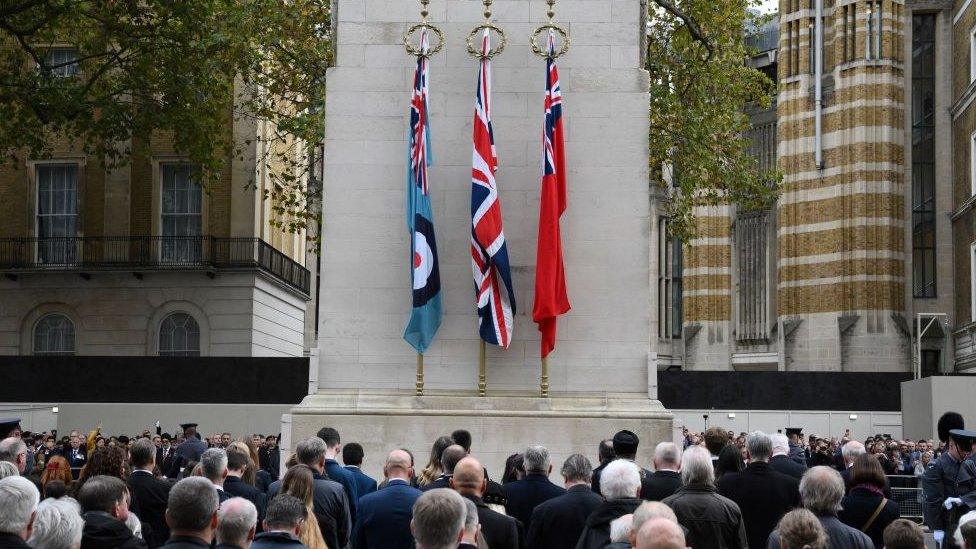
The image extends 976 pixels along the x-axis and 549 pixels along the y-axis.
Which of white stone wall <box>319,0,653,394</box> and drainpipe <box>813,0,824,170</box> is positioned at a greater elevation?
drainpipe <box>813,0,824,170</box>

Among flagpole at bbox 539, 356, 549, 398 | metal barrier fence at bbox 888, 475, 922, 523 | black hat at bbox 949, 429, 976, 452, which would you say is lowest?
metal barrier fence at bbox 888, 475, 922, 523

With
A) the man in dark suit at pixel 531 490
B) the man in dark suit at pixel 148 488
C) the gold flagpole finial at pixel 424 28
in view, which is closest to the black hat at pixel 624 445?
the man in dark suit at pixel 531 490

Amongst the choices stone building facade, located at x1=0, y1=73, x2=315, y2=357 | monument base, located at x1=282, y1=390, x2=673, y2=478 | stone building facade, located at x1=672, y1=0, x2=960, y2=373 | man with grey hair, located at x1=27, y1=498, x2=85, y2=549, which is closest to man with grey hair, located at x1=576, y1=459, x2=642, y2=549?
man with grey hair, located at x1=27, y1=498, x2=85, y2=549

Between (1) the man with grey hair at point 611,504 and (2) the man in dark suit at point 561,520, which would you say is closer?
(1) the man with grey hair at point 611,504

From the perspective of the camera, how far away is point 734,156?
33438mm

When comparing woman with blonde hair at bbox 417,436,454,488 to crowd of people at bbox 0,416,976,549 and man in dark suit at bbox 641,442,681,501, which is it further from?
man in dark suit at bbox 641,442,681,501

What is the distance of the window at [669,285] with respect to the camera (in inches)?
2210

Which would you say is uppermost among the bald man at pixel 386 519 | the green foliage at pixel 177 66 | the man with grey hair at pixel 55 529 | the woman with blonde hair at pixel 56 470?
the green foliage at pixel 177 66

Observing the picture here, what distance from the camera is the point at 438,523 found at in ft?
21.1

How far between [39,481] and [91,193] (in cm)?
3172

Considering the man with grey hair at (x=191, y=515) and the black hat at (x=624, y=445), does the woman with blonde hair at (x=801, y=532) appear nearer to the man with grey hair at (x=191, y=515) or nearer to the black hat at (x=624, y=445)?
the man with grey hair at (x=191, y=515)

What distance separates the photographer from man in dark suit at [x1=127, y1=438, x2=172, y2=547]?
10.6m

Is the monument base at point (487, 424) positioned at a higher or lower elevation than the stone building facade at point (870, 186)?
lower

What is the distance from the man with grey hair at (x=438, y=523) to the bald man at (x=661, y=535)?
0.97 metres
